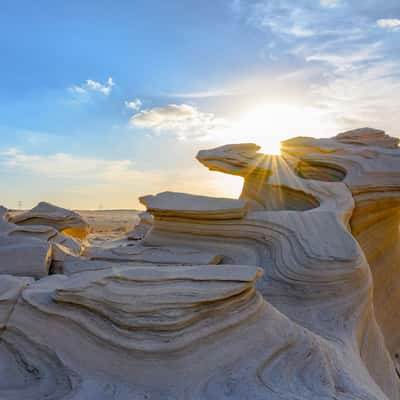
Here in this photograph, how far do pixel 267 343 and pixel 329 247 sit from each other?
2.49m

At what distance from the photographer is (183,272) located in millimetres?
3160

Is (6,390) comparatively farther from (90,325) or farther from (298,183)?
(298,183)

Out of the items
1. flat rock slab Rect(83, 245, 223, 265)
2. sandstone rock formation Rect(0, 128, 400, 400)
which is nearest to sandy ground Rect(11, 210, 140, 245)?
flat rock slab Rect(83, 245, 223, 265)

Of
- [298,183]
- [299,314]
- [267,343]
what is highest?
[298,183]

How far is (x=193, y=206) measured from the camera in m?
6.01

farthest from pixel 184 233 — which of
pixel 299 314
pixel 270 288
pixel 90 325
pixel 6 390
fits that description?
pixel 6 390

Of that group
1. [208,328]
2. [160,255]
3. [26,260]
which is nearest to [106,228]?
[160,255]

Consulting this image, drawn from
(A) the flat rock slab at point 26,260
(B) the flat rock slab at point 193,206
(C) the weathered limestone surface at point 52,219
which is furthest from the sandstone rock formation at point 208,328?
(C) the weathered limestone surface at point 52,219

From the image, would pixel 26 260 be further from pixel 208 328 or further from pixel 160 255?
pixel 208 328

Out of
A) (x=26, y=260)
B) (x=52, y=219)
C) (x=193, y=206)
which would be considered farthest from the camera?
(x=52, y=219)

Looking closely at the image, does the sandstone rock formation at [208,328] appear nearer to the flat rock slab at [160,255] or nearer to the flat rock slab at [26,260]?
the flat rock slab at [160,255]

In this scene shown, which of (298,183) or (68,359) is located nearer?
(68,359)

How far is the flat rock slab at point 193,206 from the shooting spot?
5.81 meters

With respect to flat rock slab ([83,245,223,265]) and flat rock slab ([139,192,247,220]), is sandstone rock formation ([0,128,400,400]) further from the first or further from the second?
flat rock slab ([139,192,247,220])
